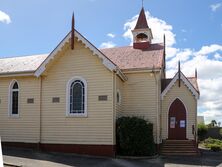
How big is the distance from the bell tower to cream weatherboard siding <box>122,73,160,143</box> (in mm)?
4195

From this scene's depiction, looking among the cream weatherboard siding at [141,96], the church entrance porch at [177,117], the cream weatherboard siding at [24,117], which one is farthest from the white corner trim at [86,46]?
the church entrance porch at [177,117]

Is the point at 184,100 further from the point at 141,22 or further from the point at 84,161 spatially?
the point at 84,161

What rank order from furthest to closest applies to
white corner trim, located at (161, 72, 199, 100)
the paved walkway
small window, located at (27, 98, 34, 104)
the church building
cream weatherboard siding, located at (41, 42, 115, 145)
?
1. white corner trim, located at (161, 72, 199, 100)
2. small window, located at (27, 98, 34, 104)
3. the church building
4. cream weatherboard siding, located at (41, 42, 115, 145)
5. the paved walkway

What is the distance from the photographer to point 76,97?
1872 centimetres

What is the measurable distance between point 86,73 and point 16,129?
19.6ft

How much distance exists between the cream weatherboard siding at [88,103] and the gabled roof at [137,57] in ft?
9.78

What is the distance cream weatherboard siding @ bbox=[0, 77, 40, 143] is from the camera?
64.1 ft

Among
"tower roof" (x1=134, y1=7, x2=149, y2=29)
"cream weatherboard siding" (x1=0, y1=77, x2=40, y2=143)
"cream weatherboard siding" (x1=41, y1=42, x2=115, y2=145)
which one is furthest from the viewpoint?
"tower roof" (x1=134, y1=7, x2=149, y2=29)

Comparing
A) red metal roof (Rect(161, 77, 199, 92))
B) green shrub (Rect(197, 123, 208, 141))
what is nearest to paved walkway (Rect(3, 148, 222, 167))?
red metal roof (Rect(161, 77, 199, 92))

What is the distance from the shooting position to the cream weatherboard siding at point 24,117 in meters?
19.5

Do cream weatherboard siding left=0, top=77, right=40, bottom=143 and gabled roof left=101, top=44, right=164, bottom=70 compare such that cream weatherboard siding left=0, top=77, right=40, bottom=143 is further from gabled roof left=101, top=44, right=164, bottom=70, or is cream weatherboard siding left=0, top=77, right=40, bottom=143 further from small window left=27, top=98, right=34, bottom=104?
gabled roof left=101, top=44, right=164, bottom=70

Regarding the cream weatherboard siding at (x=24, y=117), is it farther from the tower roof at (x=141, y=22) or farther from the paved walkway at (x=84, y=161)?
the tower roof at (x=141, y=22)

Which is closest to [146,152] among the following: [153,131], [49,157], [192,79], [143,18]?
[153,131]

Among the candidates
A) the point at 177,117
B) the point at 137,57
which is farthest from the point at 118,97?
the point at 177,117
